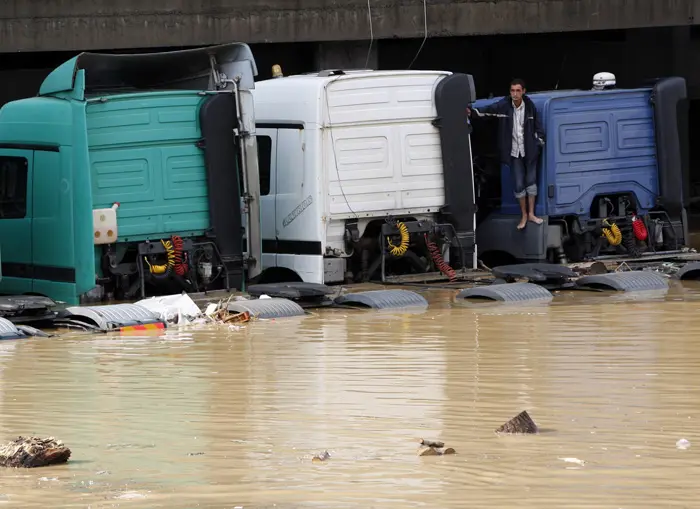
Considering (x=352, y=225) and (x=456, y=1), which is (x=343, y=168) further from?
(x=456, y=1)

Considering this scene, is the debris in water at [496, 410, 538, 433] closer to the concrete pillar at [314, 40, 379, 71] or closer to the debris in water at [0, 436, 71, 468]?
the debris in water at [0, 436, 71, 468]

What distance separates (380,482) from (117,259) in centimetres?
868

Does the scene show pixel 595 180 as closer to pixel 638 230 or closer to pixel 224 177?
pixel 638 230

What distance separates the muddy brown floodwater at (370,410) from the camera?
7.27m

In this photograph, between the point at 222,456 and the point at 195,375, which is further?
the point at 195,375

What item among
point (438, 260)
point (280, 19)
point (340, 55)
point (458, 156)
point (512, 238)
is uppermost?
point (280, 19)

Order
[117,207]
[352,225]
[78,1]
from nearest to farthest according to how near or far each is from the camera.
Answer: [117,207] → [352,225] → [78,1]

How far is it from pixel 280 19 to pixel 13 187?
8724 millimetres

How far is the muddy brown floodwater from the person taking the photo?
7273 mm

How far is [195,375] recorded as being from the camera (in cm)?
1096

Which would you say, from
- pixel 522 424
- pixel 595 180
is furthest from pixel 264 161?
pixel 522 424

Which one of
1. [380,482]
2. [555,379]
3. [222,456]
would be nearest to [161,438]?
[222,456]

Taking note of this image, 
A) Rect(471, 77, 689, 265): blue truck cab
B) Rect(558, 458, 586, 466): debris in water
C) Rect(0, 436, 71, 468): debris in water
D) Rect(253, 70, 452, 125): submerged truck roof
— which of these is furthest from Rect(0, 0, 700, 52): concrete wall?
Rect(558, 458, 586, 466): debris in water

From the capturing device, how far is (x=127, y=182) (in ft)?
51.6
